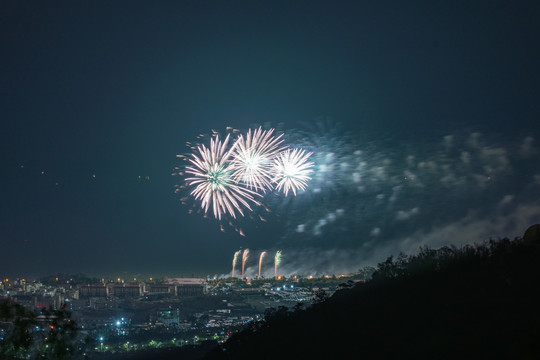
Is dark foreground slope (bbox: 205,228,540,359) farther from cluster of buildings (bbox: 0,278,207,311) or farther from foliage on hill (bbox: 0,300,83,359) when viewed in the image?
cluster of buildings (bbox: 0,278,207,311)

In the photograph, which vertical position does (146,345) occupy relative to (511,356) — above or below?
below

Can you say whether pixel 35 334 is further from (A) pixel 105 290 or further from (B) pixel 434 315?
(A) pixel 105 290

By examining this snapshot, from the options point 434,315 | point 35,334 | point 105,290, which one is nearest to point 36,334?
point 35,334

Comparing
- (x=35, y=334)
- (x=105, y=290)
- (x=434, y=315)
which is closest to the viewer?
(x=434, y=315)

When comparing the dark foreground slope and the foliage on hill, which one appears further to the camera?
the foliage on hill

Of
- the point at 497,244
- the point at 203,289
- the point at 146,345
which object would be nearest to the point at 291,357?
the point at 497,244

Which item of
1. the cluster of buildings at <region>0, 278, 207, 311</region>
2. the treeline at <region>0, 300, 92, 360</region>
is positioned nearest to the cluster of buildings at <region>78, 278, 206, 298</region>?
the cluster of buildings at <region>0, 278, 207, 311</region>

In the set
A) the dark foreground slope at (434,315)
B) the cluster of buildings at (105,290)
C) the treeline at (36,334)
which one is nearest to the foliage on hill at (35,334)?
the treeline at (36,334)

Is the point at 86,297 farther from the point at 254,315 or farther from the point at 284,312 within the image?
the point at 284,312
